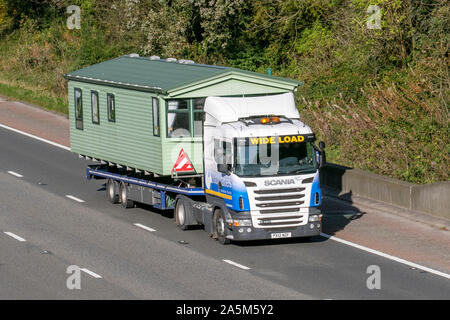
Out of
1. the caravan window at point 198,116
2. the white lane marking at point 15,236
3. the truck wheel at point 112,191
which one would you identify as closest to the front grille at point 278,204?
the caravan window at point 198,116

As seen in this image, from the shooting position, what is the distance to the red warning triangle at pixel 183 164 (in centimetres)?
2356

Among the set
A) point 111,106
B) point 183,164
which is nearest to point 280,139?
point 183,164

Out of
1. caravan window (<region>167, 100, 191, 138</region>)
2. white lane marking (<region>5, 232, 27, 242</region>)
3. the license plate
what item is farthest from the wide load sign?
white lane marking (<region>5, 232, 27, 242</region>)

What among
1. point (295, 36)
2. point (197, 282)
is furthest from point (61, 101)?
point (197, 282)

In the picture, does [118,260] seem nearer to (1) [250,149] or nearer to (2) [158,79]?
(1) [250,149]

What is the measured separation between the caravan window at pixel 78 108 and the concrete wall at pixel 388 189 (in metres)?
7.20

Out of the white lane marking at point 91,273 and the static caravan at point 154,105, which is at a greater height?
the static caravan at point 154,105

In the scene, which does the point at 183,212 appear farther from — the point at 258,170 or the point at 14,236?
the point at 14,236

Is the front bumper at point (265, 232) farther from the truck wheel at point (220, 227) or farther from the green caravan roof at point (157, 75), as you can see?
the green caravan roof at point (157, 75)

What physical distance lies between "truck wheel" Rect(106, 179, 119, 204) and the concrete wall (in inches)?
242

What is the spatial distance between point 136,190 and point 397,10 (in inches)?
543

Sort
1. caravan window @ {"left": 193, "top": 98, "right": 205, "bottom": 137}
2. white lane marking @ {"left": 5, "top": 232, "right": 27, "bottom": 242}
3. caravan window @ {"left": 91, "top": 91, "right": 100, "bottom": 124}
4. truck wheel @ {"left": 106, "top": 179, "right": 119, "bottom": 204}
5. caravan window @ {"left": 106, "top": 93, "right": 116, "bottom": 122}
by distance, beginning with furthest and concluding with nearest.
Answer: truck wheel @ {"left": 106, "top": 179, "right": 119, "bottom": 204} < caravan window @ {"left": 91, "top": 91, "right": 100, "bottom": 124} < caravan window @ {"left": 106, "top": 93, "right": 116, "bottom": 122} < caravan window @ {"left": 193, "top": 98, "right": 205, "bottom": 137} < white lane marking @ {"left": 5, "top": 232, "right": 27, "bottom": 242}

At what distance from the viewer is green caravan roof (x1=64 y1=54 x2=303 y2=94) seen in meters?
23.5

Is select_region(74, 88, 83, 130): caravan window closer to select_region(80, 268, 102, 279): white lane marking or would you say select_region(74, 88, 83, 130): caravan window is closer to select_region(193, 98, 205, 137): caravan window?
select_region(193, 98, 205, 137): caravan window
